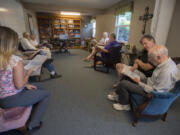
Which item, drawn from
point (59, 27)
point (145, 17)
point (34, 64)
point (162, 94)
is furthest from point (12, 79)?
point (59, 27)

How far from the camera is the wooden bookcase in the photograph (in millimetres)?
7027

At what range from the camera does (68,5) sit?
15.5ft

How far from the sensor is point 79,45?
7984 millimetres

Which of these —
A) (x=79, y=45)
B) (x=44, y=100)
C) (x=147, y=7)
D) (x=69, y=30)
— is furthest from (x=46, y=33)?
(x=44, y=100)

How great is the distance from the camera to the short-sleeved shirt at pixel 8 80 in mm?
910

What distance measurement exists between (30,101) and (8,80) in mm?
297

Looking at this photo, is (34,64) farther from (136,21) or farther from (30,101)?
(136,21)

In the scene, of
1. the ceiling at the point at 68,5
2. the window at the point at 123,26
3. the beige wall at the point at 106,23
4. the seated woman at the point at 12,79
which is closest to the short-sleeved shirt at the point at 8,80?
the seated woman at the point at 12,79

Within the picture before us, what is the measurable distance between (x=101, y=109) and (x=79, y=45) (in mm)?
6813

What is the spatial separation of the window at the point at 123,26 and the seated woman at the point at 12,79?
3.69 meters

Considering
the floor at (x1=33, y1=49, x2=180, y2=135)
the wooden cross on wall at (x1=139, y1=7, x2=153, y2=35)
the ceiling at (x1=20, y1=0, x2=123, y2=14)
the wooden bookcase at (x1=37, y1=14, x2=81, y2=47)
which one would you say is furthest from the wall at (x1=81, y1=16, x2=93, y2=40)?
the floor at (x1=33, y1=49, x2=180, y2=135)

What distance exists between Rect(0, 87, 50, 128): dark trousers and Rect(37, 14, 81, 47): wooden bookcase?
241 inches

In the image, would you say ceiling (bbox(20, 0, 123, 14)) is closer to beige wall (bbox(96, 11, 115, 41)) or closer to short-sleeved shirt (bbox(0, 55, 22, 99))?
beige wall (bbox(96, 11, 115, 41))

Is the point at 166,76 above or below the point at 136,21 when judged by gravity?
below
